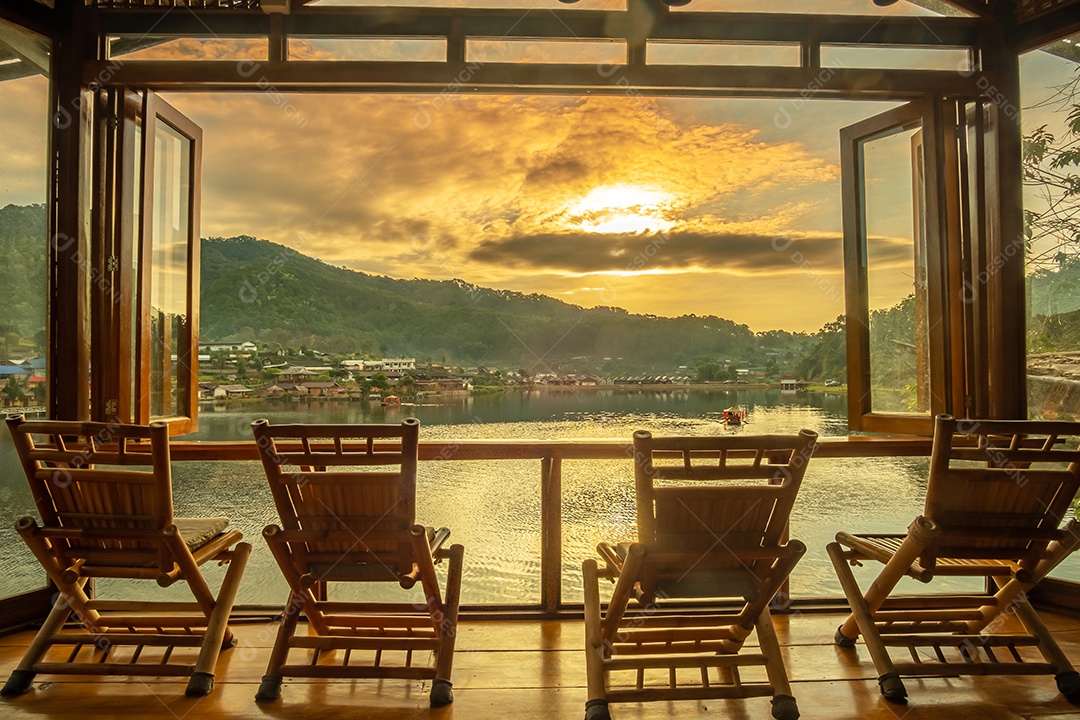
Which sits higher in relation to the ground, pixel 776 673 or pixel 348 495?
pixel 348 495

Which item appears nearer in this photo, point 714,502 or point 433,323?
point 714,502

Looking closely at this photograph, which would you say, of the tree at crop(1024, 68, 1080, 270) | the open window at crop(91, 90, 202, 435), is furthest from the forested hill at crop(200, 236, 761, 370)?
the tree at crop(1024, 68, 1080, 270)

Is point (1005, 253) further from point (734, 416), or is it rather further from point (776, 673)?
point (776, 673)

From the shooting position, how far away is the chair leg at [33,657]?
2270mm

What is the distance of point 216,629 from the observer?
2.37 meters

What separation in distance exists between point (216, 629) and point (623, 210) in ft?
15.8

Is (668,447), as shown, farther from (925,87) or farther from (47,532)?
(925,87)

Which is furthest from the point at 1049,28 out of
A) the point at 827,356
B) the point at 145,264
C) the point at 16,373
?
the point at 16,373

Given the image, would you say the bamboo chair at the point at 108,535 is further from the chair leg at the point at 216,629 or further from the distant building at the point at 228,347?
the distant building at the point at 228,347

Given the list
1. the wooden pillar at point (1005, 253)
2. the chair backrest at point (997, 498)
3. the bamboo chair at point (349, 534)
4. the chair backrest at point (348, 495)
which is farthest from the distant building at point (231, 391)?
the wooden pillar at point (1005, 253)

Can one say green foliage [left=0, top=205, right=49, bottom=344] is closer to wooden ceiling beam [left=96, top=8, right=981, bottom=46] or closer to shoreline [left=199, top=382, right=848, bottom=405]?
wooden ceiling beam [left=96, top=8, right=981, bottom=46]

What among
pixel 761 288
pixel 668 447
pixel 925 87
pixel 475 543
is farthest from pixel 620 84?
pixel 761 288

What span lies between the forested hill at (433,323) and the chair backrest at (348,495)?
245 centimetres

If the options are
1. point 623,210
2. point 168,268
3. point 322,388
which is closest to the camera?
point 168,268
